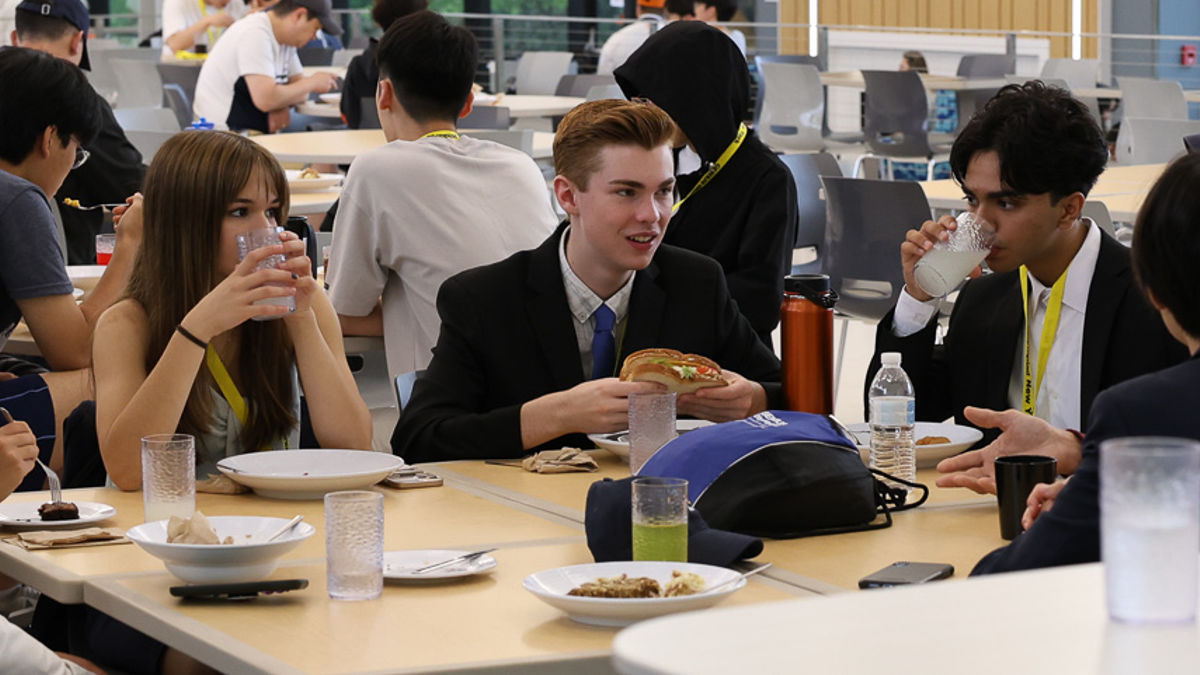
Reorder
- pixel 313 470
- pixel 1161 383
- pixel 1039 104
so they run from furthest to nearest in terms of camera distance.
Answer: pixel 1039 104 → pixel 313 470 → pixel 1161 383

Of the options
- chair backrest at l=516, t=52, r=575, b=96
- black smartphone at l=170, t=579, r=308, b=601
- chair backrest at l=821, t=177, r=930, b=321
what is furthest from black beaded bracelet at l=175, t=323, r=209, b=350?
chair backrest at l=516, t=52, r=575, b=96

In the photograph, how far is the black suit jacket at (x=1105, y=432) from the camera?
4.85 ft

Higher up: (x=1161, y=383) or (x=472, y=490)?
(x=1161, y=383)

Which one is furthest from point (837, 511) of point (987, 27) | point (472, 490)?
point (987, 27)

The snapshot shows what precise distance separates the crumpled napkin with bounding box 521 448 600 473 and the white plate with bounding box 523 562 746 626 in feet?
2.25

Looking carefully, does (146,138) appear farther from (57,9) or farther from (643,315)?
(643,315)

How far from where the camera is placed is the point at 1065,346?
107 inches

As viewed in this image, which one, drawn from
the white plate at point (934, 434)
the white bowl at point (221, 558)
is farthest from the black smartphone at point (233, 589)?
the white plate at point (934, 434)

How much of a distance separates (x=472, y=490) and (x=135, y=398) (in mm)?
540

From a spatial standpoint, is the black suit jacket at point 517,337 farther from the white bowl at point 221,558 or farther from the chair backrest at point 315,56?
the chair backrest at point 315,56

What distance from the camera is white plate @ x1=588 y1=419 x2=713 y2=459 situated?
2.53 meters

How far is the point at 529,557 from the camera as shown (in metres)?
1.97

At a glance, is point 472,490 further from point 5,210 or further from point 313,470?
point 5,210

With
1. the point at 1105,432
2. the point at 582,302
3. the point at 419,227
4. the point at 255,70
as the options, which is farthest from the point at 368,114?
the point at 1105,432
